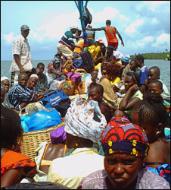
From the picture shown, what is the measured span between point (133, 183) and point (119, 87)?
7.17m

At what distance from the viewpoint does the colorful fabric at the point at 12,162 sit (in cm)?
260

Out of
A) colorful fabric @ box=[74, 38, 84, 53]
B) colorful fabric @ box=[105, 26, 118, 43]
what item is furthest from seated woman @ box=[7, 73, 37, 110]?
colorful fabric @ box=[105, 26, 118, 43]

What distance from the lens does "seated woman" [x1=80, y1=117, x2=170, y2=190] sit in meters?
2.45

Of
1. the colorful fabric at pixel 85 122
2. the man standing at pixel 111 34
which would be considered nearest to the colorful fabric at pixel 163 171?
the colorful fabric at pixel 85 122

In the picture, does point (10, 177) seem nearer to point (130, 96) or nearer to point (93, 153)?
point (93, 153)

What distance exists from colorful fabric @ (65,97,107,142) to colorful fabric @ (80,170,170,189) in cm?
53

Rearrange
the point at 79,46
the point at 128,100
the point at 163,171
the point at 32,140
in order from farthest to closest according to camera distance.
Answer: the point at 79,46 < the point at 128,100 < the point at 32,140 < the point at 163,171

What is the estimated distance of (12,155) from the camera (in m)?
2.69

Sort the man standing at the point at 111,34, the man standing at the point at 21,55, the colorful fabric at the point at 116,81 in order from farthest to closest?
the man standing at the point at 111,34
the colorful fabric at the point at 116,81
the man standing at the point at 21,55

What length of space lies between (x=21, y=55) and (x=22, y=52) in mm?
81

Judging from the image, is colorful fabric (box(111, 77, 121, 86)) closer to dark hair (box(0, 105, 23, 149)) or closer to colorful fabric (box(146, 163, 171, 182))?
colorful fabric (box(146, 163, 171, 182))

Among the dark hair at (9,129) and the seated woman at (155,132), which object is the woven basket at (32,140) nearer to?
the seated woman at (155,132)

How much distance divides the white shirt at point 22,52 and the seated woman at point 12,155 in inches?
263

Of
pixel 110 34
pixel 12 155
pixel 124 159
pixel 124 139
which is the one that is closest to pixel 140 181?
pixel 124 159
